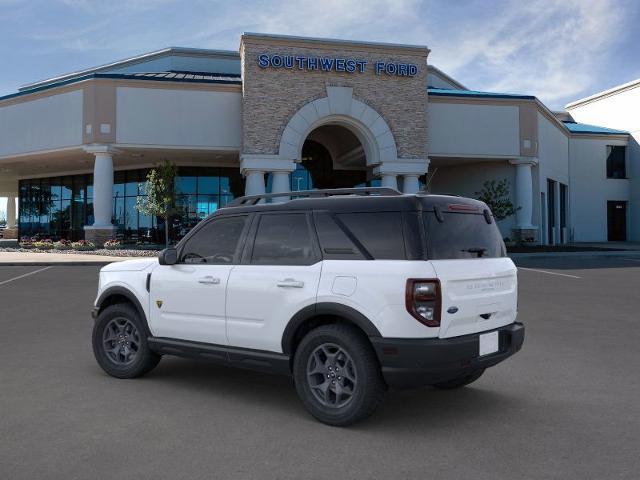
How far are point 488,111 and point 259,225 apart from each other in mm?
29127

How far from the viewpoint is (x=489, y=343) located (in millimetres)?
4676

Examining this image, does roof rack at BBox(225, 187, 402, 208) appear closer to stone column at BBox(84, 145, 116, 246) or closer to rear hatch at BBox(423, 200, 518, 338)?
rear hatch at BBox(423, 200, 518, 338)

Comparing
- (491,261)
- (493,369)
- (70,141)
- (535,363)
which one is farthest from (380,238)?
(70,141)

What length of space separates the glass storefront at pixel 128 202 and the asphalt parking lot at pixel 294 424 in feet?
79.2

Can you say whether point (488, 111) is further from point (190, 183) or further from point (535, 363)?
point (535, 363)

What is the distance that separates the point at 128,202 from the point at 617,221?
34.8 m

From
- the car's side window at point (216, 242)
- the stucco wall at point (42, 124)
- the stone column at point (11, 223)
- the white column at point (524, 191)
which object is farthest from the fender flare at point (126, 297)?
the stone column at point (11, 223)

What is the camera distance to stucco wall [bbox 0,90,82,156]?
29.4 m

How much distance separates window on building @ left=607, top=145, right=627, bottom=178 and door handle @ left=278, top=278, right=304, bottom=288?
4397cm

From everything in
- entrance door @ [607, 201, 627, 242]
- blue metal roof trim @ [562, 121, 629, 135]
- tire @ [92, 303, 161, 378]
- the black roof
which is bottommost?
tire @ [92, 303, 161, 378]

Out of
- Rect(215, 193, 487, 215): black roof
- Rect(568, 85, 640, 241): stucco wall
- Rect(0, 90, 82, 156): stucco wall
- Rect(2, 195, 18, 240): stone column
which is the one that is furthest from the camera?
Rect(2, 195, 18, 240): stone column

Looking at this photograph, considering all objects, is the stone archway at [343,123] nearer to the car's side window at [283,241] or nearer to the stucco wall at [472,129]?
the stucco wall at [472,129]

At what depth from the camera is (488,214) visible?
16.8ft

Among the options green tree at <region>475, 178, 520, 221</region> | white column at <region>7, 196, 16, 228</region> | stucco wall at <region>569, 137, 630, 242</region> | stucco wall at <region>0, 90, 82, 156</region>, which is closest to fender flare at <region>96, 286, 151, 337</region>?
stucco wall at <region>0, 90, 82, 156</region>
